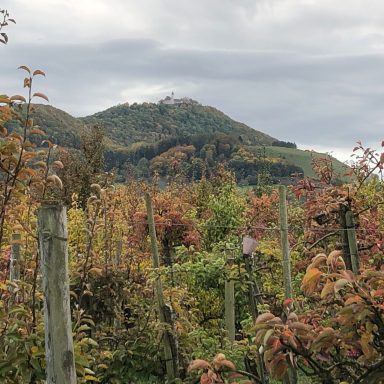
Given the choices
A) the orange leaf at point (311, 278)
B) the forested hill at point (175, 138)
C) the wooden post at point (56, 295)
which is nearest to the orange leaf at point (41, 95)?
the wooden post at point (56, 295)

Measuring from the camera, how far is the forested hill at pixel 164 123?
14450 centimetres

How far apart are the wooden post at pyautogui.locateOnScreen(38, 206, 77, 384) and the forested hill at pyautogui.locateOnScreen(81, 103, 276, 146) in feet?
447

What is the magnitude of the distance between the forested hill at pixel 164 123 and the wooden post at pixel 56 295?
13614 cm

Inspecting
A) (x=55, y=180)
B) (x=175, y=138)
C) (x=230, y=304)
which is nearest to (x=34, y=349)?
(x=55, y=180)

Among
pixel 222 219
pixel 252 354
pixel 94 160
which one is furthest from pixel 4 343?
pixel 94 160

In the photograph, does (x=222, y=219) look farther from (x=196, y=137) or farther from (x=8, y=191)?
(x=196, y=137)

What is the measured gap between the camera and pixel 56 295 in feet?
8.76

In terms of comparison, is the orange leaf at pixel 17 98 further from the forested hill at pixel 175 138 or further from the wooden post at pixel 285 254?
the forested hill at pixel 175 138

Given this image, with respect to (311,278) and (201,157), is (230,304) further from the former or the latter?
(201,157)

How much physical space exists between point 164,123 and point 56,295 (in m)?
151

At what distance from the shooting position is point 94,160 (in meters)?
18.5

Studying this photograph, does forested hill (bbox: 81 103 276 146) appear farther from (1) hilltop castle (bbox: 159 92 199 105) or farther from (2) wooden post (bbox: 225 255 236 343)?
(2) wooden post (bbox: 225 255 236 343)

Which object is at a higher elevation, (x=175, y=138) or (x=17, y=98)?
(x=175, y=138)

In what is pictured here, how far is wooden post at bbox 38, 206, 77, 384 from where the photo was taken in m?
2.61
